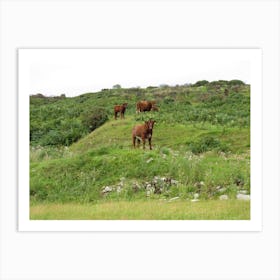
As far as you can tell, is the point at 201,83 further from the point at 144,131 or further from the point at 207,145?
the point at 144,131

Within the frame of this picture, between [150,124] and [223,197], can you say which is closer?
[223,197]

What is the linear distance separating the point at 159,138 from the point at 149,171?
23.2 inches

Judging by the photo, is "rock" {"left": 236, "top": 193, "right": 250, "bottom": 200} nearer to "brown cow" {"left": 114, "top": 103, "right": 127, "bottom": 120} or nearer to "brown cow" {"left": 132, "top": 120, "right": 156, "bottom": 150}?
"brown cow" {"left": 132, "top": 120, "right": 156, "bottom": 150}

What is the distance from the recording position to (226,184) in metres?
12.7

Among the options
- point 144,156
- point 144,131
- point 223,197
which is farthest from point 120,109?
point 223,197

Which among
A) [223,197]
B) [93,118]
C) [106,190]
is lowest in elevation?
[223,197]

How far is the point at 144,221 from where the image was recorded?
12359 millimetres

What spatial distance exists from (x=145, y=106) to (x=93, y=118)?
91 cm

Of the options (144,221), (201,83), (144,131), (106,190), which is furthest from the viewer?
(144,131)

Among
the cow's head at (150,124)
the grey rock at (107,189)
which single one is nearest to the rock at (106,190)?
the grey rock at (107,189)

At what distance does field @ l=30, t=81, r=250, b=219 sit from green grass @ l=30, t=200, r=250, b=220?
0.6 inches

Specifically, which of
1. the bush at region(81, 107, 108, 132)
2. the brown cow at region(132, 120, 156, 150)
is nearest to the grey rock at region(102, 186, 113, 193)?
the brown cow at region(132, 120, 156, 150)
